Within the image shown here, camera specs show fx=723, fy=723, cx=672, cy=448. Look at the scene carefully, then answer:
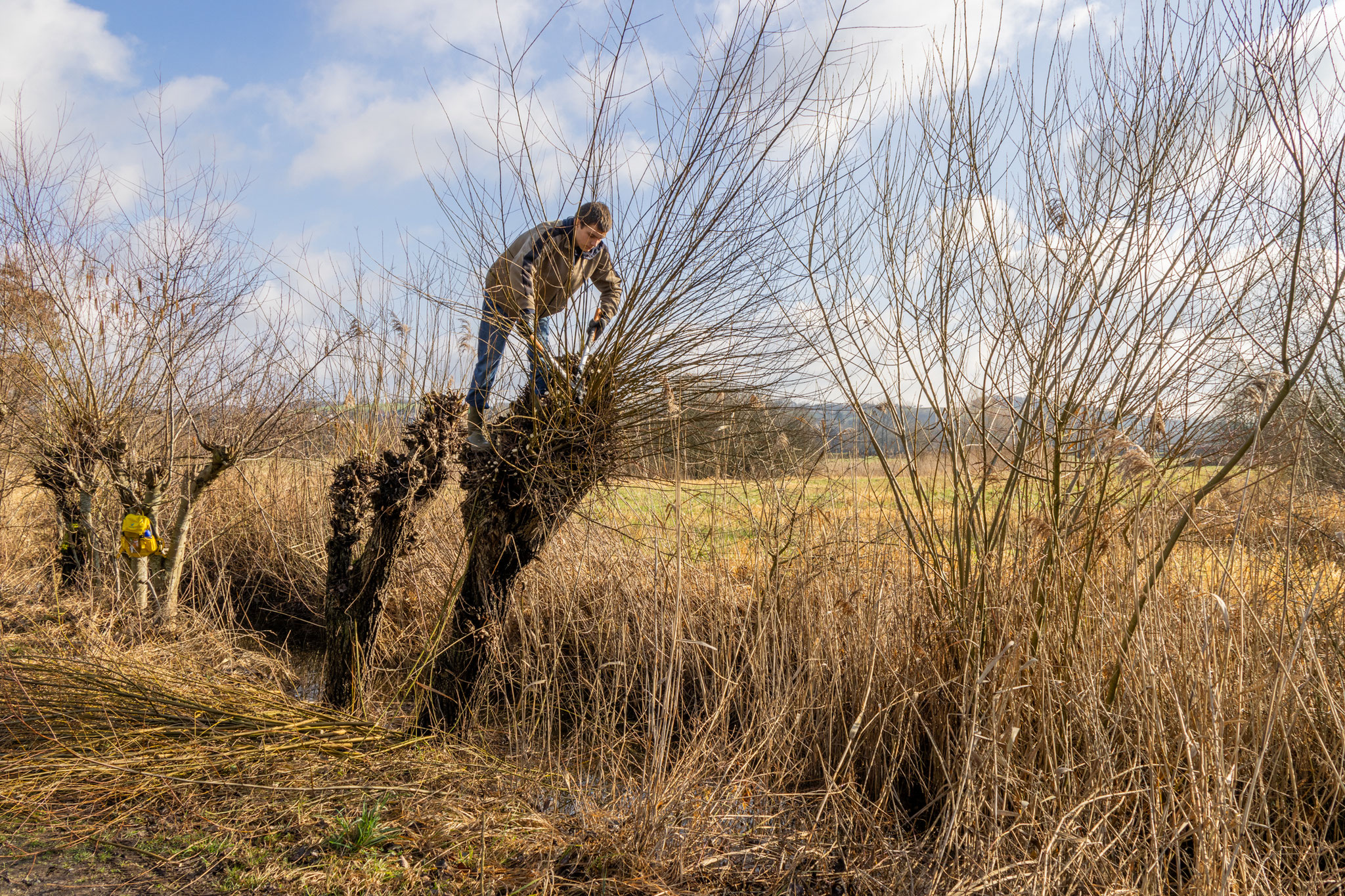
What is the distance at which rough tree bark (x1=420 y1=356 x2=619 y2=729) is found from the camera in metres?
3.24

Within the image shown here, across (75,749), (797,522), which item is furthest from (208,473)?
(797,522)

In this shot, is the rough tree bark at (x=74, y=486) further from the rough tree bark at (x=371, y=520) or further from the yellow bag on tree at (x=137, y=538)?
the rough tree bark at (x=371, y=520)

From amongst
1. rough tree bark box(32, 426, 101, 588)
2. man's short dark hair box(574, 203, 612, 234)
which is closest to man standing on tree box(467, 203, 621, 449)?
man's short dark hair box(574, 203, 612, 234)

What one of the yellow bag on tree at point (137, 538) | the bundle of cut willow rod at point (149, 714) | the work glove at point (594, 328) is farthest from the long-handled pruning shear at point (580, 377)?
the yellow bag on tree at point (137, 538)

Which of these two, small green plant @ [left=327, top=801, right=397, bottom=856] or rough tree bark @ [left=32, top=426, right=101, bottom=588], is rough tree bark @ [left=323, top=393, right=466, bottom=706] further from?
rough tree bark @ [left=32, top=426, right=101, bottom=588]

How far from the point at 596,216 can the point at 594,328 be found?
454 mm

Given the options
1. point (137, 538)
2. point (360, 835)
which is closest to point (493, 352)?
A: point (360, 835)

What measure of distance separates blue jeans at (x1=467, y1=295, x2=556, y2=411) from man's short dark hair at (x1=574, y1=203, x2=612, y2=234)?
48 centimetres

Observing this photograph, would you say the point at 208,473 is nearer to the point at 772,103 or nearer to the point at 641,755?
the point at 641,755

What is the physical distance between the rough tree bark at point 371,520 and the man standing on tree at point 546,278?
2.11 ft

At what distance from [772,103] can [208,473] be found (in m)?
4.32

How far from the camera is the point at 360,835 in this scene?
7.29 ft

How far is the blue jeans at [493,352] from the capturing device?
10.1 ft

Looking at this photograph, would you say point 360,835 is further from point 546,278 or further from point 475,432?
point 546,278
